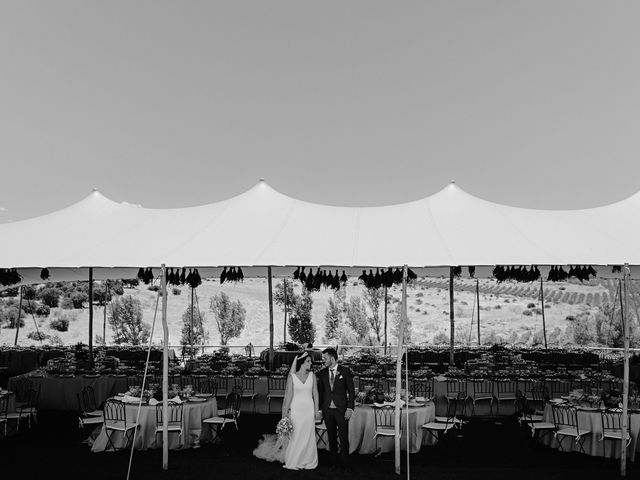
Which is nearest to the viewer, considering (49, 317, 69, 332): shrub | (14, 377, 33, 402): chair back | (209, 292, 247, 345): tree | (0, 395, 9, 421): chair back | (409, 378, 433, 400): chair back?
(0, 395, 9, 421): chair back

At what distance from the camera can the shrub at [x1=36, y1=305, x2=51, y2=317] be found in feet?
146

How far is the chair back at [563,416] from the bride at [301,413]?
378cm

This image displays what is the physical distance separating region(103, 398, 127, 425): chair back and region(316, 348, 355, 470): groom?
3.05 meters

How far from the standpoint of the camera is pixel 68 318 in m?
43.8

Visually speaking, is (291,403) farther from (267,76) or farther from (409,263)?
(267,76)

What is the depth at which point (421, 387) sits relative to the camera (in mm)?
12227

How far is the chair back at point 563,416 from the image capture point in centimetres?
916

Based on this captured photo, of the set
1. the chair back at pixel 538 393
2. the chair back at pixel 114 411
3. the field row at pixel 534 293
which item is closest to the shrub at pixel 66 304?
the field row at pixel 534 293

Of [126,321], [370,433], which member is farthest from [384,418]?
[126,321]

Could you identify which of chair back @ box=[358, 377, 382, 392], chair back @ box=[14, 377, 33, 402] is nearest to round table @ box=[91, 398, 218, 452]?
chair back @ box=[358, 377, 382, 392]

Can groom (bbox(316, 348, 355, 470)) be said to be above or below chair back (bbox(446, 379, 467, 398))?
above

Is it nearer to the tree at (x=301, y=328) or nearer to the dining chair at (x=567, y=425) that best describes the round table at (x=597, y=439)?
the dining chair at (x=567, y=425)

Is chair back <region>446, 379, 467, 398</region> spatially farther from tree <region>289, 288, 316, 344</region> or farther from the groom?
tree <region>289, 288, 316, 344</region>

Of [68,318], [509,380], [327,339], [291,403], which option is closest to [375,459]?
[291,403]
